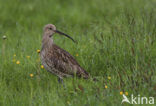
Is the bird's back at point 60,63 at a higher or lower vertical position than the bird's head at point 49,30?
lower

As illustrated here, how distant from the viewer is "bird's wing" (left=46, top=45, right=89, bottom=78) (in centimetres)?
701

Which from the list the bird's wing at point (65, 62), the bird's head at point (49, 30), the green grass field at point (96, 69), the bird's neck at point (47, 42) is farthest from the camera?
the bird's head at point (49, 30)

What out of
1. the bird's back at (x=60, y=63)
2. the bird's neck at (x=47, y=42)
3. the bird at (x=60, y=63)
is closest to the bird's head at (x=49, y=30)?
the bird's neck at (x=47, y=42)

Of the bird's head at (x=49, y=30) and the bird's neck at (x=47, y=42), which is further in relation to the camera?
the bird's head at (x=49, y=30)

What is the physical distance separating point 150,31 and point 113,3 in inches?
224

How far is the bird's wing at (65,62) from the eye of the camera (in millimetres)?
7012

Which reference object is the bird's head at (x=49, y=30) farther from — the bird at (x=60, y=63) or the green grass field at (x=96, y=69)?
the green grass field at (x=96, y=69)

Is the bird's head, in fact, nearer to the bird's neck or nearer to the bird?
the bird's neck

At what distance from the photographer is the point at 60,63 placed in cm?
719

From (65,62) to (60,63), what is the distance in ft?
0.31

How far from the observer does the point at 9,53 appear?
796 cm

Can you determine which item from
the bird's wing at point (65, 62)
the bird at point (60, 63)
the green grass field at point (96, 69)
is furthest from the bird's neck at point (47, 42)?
the green grass field at point (96, 69)

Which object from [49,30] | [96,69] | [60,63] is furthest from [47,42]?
[96,69]

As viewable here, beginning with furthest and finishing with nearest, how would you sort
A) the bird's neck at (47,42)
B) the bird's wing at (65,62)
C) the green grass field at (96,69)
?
the bird's neck at (47,42), the bird's wing at (65,62), the green grass field at (96,69)
